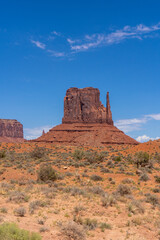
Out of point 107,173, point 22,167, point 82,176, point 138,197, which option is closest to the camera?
point 138,197

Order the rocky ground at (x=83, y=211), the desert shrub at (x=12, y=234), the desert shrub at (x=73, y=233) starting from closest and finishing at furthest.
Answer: the desert shrub at (x=12, y=234), the desert shrub at (x=73, y=233), the rocky ground at (x=83, y=211)

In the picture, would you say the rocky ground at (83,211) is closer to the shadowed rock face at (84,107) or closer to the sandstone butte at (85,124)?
the sandstone butte at (85,124)

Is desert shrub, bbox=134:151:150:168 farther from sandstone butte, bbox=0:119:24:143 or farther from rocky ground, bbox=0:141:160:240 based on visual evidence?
sandstone butte, bbox=0:119:24:143

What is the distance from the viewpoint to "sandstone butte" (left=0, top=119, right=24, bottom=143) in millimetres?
173375

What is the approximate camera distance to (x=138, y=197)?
14.0 m

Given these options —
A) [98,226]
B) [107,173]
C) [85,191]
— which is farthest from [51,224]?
[107,173]

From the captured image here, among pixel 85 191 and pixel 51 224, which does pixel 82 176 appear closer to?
pixel 85 191

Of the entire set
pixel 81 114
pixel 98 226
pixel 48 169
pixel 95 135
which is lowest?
pixel 98 226

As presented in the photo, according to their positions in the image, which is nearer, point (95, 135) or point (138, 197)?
point (138, 197)

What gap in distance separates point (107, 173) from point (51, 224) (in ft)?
45.2

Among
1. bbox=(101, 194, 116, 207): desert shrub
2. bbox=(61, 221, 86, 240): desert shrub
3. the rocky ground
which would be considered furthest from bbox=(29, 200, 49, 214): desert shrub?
bbox=(101, 194, 116, 207): desert shrub

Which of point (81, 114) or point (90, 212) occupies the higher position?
point (81, 114)

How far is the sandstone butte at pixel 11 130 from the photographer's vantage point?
6826 inches

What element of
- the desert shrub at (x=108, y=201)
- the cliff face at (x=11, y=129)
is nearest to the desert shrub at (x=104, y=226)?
the desert shrub at (x=108, y=201)
